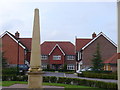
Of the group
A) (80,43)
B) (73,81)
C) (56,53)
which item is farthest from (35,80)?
(56,53)

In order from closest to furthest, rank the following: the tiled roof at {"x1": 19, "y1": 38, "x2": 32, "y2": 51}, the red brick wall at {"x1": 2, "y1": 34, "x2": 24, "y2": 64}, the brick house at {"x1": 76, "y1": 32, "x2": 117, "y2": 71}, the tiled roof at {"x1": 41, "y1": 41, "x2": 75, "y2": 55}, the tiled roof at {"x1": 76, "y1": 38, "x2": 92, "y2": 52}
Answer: the brick house at {"x1": 76, "y1": 32, "x2": 117, "y2": 71}, the red brick wall at {"x1": 2, "y1": 34, "x2": 24, "y2": 64}, the tiled roof at {"x1": 76, "y1": 38, "x2": 92, "y2": 52}, the tiled roof at {"x1": 19, "y1": 38, "x2": 32, "y2": 51}, the tiled roof at {"x1": 41, "y1": 41, "x2": 75, "y2": 55}

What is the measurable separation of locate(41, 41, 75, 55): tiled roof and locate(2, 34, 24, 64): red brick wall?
1246cm

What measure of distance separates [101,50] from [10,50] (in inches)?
755

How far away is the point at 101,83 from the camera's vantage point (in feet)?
64.2

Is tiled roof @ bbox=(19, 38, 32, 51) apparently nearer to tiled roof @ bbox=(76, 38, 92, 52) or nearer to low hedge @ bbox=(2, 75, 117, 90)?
tiled roof @ bbox=(76, 38, 92, 52)

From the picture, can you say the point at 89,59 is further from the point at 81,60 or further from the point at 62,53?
the point at 62,53

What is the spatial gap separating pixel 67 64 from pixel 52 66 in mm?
3979

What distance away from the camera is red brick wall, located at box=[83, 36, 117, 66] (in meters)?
46.5

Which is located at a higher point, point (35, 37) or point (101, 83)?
point (35, 37)

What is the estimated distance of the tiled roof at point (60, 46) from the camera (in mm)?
Answer: 58575

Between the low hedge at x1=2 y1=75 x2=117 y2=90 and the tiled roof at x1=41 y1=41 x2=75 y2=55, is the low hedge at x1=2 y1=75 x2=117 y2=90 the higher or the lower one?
the lower one

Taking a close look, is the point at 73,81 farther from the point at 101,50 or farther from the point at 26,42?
the point at 26,42

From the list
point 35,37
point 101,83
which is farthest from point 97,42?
point 35,37

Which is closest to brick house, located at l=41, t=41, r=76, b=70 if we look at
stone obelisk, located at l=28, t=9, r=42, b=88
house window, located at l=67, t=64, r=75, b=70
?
house window, located at l=67, t=64, r=75, b=70
